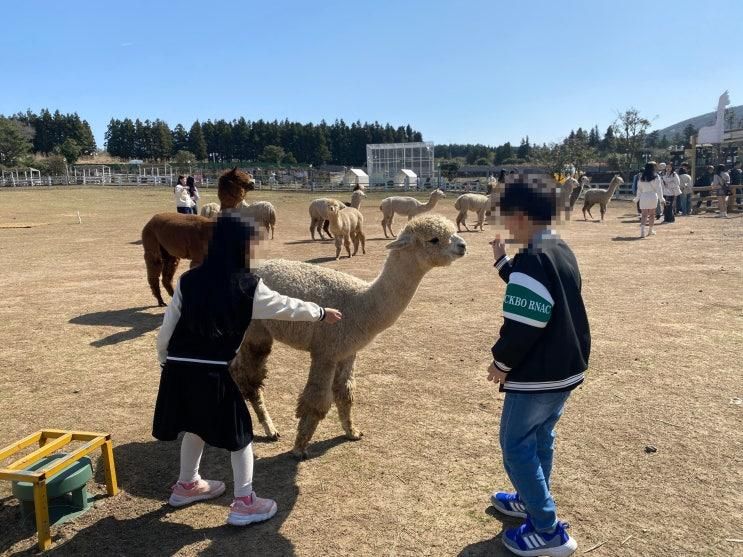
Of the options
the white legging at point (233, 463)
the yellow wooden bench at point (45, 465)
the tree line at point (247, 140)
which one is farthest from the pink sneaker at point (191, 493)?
the tree line at point (247, 140)

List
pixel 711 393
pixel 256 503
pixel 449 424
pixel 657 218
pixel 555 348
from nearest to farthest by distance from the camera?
pixel 555 348, pixel 256 503, pixel 449 424, pixel 711 393, pixel 657 218

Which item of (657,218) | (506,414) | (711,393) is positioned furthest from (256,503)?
(657,218)

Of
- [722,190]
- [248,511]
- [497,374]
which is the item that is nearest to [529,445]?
[497,374]

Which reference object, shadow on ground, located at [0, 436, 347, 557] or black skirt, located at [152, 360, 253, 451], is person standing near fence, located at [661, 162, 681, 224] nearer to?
shadow on ground, located at [0, 436, 347, 557]

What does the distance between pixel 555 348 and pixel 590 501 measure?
1.35m

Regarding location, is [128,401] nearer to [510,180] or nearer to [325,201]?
[510,180]

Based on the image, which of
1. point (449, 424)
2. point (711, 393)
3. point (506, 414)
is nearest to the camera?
point (506, 414)

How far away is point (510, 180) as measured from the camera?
251cm

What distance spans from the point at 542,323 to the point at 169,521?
237 cm

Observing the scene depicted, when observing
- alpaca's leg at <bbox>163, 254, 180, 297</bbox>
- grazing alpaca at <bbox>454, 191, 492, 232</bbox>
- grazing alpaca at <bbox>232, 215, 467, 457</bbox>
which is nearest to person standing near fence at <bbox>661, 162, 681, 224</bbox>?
grazing alpaca at <bbox>454, 191, 492, 232</bbox>

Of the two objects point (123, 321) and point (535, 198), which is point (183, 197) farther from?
point (535, 198)

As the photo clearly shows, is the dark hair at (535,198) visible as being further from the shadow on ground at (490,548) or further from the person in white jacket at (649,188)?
the person in white jacket at (649,188)

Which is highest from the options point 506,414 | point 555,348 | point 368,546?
point 555,348

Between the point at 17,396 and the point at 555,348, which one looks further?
the point at 17,396
